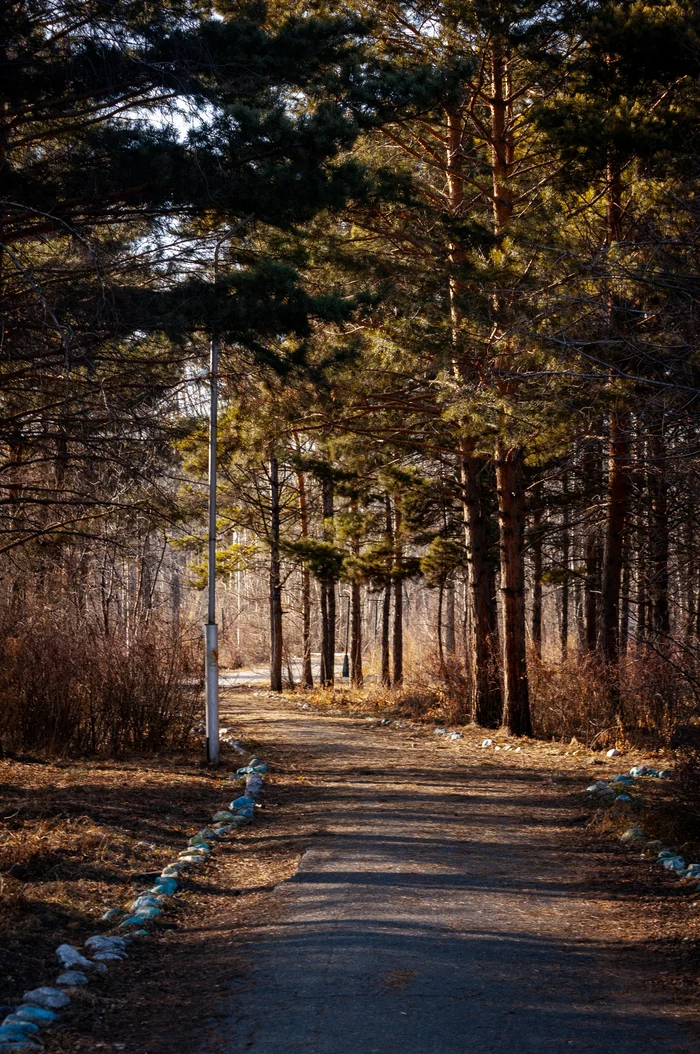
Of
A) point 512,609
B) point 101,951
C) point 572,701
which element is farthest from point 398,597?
point 101,951

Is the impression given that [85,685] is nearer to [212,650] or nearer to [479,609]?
[212,650]

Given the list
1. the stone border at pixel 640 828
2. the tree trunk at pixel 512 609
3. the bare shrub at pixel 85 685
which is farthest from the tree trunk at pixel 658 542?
the bare shrub at pixel 85 685

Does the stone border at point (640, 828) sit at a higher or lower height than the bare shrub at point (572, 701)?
lower

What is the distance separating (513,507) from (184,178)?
9.29m

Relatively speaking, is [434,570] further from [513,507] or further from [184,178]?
[184,178]

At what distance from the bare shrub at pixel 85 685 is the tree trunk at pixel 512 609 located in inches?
216

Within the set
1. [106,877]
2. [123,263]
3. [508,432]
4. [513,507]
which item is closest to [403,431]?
[513,507]

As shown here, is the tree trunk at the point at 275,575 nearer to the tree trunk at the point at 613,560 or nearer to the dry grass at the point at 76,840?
the tree trunk at the point at 613,560

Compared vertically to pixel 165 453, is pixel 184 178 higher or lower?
higher

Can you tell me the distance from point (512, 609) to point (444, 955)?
36.9 ft

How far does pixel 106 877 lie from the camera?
739cm

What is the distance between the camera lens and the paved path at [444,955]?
14.9ft

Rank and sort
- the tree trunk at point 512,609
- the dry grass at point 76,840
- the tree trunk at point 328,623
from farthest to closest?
the tree trunk at point 328,623
the tree trunk at point 512,609
the dry grass at point 76,840

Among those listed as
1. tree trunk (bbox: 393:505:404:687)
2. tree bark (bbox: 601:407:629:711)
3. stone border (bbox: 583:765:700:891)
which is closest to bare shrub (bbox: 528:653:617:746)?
tree bark (bbox: 601:407:629:711)
